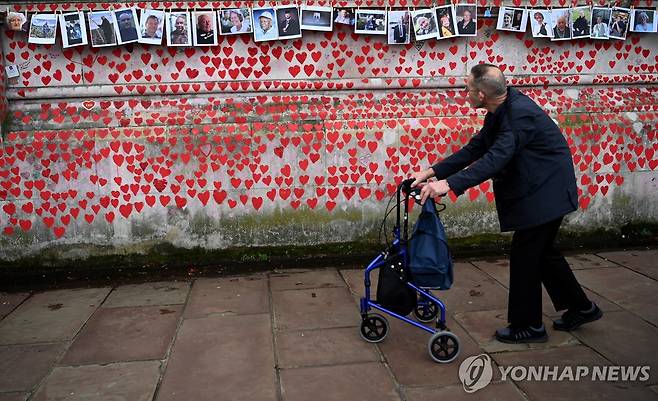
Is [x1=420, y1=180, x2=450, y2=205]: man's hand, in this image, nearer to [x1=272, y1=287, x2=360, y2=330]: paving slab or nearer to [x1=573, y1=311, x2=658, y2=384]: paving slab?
[x1=272, y1=287, x2=360, y2=330]: paving slab

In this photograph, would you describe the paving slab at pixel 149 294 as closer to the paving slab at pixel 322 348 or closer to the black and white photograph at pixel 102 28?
the paving slab at pixel 322 348

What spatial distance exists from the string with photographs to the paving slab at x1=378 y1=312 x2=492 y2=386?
3.19 metres

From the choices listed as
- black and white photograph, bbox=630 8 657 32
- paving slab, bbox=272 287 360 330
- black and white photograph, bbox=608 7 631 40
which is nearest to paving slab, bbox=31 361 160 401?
paving slab, bbox=272 287 360 330

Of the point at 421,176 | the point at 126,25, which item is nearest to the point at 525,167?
the point at 421,176

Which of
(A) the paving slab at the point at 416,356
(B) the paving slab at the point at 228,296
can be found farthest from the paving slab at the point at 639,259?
(B) the paving slab at the point at 228,296

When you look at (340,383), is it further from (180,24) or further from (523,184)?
(180,24)

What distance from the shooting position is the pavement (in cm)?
343

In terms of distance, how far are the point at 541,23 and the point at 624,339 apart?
3661 mm

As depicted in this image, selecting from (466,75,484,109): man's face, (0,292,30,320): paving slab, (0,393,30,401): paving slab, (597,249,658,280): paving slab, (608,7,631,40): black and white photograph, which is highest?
(608,7,631,40): black and white photograph

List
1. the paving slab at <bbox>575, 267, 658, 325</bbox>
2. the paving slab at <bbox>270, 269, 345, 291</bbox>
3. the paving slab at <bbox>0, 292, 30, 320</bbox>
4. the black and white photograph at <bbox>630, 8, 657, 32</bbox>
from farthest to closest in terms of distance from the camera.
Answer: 1. the black and white photograph at <bbox>630, 8, 657, 32</bbox>
2. the paving slab at <bbox>270, 269, 345, 291</bbox>
3. the paving slab at <bbox>0, 292, 30, 320</bbox>
4. the paving slab at <bbox>575, 267, 658, 325</bbox>

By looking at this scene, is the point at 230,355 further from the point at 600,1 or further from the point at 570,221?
the point at 600,1

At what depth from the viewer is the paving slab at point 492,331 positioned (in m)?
3.95

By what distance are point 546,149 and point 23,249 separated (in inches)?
200

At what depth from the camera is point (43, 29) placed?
218 inches
